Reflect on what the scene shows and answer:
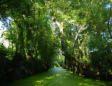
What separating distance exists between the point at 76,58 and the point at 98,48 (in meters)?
3.19

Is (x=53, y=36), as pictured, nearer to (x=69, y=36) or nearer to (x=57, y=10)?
(x=69, y=36)

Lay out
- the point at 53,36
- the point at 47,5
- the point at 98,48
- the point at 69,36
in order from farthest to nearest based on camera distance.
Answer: the point at 53,36
the point at 69,36
the point at 47,5
the point at 98,48

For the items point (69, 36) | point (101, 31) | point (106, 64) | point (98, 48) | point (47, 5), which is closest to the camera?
point (106, 64)

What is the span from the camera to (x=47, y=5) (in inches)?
407

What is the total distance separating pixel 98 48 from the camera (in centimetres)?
897

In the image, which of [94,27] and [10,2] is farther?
[94,27]

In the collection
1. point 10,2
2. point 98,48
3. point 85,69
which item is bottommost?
point 85,69

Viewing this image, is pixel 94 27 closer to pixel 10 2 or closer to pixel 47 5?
pixel 47 5

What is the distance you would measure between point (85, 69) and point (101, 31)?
4.05 metres

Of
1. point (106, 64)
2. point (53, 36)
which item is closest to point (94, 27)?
point (106, 64)

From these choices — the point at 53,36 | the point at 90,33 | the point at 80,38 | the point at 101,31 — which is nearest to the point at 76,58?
the point at 80,38

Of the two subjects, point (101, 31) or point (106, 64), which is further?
point (101, 31)

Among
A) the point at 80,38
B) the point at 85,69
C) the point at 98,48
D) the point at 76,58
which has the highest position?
the point at 80,38

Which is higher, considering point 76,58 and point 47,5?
point 47,5
